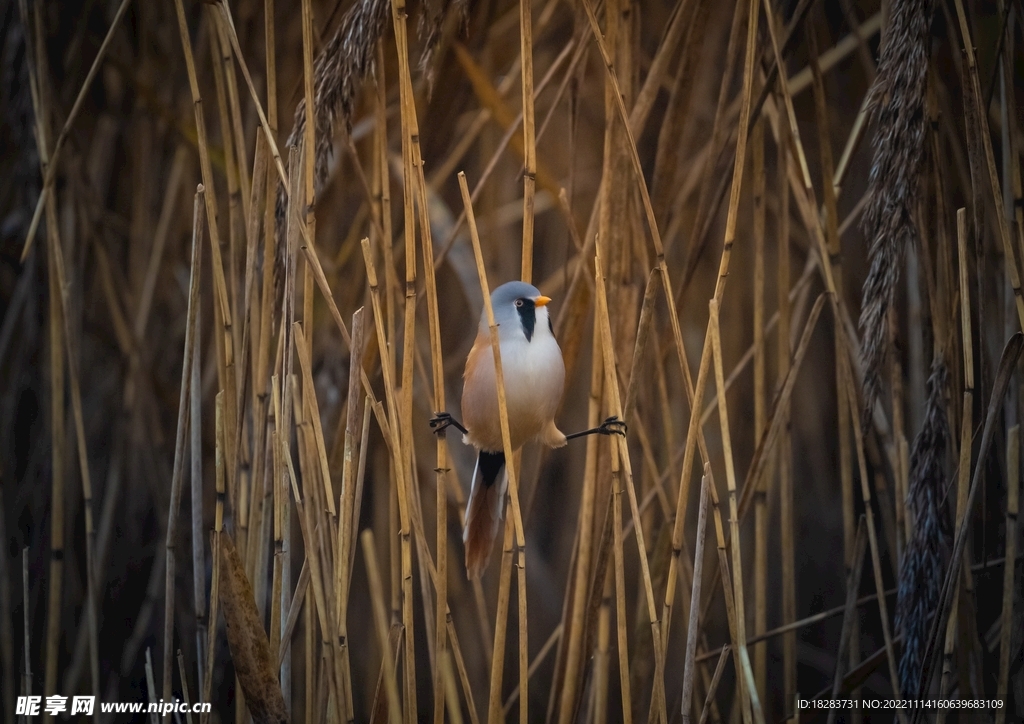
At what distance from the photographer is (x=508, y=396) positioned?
4.29ft

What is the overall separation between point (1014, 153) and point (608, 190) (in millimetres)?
725

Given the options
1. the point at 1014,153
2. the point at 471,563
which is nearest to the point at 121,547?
the point at 471,563

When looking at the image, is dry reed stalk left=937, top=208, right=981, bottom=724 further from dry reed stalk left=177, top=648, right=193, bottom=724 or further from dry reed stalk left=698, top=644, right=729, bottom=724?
dry reed stalk left=177, top=648, right=193, bottom=724

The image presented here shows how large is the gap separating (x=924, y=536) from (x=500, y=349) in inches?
31.6

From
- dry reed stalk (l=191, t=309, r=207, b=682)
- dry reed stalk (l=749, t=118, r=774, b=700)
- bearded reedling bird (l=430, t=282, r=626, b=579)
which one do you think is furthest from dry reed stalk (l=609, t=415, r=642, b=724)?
dry reed stalk (l=191, t=309, r=207, b=682)

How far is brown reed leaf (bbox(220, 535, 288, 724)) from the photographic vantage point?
3.45ft

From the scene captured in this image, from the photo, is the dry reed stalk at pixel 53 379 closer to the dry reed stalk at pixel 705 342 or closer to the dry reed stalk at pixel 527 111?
the dry reed stalk at pixel 527 111

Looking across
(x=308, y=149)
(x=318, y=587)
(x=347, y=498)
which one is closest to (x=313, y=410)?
(x=347, y=498)

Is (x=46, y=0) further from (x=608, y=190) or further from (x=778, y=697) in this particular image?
(x=778, y=697)

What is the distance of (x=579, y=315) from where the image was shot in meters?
1.50

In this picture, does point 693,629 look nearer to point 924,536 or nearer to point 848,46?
point 924,536

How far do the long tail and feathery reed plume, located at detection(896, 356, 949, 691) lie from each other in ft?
2.43

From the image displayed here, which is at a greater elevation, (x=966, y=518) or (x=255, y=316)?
(x=255, y=316)

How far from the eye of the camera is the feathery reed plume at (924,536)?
1220mm
